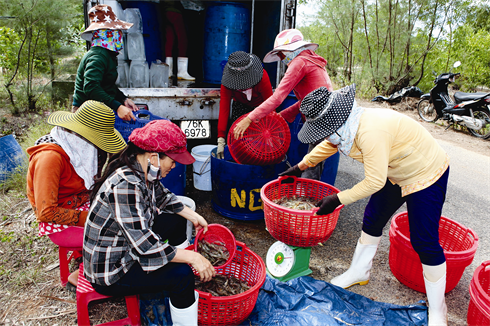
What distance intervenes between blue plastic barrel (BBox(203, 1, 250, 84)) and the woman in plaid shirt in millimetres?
2832

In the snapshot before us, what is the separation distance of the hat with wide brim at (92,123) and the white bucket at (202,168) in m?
1.57

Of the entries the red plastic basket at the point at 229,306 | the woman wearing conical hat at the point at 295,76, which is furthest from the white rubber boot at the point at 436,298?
the woman wearing conical hat at the point at 295,76

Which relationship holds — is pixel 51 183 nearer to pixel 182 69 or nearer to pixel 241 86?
pixel 241 86

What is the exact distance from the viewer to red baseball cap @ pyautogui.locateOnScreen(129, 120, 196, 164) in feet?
5.38

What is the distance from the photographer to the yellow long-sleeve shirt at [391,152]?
188cm

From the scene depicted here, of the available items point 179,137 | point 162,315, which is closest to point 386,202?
point 179,137

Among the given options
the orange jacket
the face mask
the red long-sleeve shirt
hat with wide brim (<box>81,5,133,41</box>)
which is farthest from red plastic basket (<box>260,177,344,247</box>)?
hat with wide brim (<box>81,5,133,41</box>)

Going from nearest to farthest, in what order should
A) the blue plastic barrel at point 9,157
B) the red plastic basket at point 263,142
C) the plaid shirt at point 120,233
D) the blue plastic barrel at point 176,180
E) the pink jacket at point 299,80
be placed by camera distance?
the plaid shirt at point 120,233
the pink jacket at point 299,80
the red plastic basket at point 263,142
the blue plastic barrel at point 176,180
the blue plastic barrel at point 9,157

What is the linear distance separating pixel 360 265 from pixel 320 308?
20.0 inches

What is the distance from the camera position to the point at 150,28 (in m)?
4.22

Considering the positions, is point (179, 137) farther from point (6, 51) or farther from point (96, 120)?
point (6, 51)

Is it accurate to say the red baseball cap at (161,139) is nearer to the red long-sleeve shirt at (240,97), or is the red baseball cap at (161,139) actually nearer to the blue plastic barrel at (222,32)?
the red long-sleeve shirt at (240,97)

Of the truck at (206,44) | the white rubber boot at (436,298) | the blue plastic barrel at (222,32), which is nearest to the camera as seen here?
the white rubber boot at (436,298)

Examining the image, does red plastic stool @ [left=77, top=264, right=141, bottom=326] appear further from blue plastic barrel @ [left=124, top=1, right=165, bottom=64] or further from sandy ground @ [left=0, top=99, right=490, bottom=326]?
blue plastic barrel @ [left=124, top=1, right=165, bottom=64]
